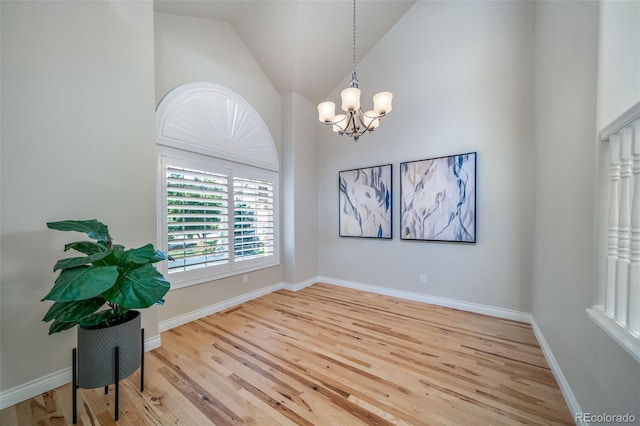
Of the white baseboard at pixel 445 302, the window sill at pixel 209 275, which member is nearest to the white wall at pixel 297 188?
the window sill at pixel 209 275

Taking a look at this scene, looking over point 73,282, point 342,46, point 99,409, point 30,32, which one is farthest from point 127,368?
point 342,46

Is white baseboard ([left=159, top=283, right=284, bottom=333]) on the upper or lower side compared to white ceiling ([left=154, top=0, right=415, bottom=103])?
lower

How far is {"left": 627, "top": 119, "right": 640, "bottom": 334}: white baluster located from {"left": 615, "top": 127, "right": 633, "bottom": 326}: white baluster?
34mm

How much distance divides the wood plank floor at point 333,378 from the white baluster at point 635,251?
36.5 inches

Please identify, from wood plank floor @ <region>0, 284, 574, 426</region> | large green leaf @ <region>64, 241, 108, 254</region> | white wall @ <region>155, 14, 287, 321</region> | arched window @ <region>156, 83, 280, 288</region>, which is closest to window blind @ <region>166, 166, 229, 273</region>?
arched window @ <region>156, 83, 280, 288</region>

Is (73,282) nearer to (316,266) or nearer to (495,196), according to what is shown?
(316,266)

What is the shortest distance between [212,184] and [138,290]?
1.87 meters

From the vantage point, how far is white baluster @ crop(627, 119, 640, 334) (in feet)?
3.29

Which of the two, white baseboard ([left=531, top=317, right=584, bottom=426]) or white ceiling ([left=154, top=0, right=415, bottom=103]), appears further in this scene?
white ceiling ([left=154, top=0, right=415, bottom=103])

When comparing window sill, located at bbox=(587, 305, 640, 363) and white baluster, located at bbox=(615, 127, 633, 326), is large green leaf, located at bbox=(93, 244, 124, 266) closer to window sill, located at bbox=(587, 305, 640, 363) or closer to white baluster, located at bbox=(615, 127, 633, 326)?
window sill, located at bbox=(587, 305, 640, 363)

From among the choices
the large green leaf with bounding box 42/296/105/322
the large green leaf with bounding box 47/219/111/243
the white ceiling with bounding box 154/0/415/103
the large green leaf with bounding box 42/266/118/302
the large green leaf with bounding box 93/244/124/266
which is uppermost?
the white ceiling with bounding box 154/0/415/103

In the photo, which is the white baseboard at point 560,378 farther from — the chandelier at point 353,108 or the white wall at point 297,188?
the white wall at point 297,188

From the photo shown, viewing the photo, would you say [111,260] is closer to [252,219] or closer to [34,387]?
[34,387]

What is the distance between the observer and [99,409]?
1554 mm
